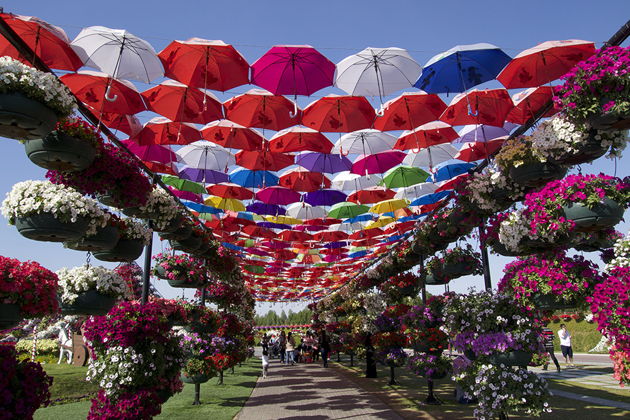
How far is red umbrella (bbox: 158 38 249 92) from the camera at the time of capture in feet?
17.4

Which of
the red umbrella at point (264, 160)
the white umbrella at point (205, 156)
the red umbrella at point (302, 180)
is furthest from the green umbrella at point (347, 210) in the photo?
the white umbrella at point (205, 156)

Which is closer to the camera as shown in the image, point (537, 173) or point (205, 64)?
point (537, 173)

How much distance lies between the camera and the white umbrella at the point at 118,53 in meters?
5.07

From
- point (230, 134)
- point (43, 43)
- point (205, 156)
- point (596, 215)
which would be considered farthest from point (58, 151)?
point (596, 215)

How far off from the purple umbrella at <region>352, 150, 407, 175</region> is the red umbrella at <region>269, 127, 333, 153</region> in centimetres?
120

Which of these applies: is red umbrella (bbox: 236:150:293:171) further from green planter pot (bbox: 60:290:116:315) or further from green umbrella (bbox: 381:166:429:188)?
green planter pot (bbox: 60:290:116:315)

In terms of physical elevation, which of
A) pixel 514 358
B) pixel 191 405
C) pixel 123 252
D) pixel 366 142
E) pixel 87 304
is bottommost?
pixel 191 405

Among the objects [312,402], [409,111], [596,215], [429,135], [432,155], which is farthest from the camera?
[312,402]

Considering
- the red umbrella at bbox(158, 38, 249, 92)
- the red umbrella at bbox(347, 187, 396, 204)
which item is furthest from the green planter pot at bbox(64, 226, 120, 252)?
the red umbrella at bbox(347, 187, 396, 204)

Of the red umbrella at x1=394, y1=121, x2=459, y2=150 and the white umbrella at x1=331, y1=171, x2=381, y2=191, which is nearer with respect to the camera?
the red umbrella at x1=394, y1=121, x2=459, y2=150

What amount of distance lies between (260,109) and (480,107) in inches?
149

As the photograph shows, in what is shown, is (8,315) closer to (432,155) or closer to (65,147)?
(65,147)

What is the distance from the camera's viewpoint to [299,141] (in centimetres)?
760

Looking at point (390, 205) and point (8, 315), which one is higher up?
point (390, 205)
